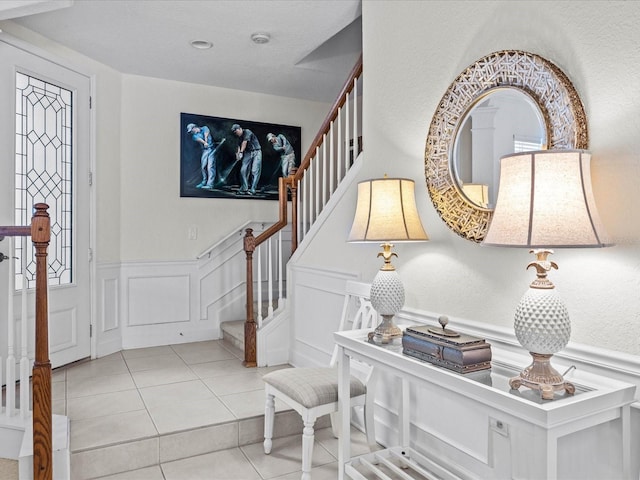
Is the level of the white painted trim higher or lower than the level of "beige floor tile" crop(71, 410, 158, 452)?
A: higher

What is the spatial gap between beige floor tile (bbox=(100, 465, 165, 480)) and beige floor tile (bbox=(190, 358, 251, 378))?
1.05 metres

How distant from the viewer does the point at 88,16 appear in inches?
125

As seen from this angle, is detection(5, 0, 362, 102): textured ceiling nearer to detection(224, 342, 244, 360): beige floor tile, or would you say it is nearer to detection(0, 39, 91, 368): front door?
detection(0, 39, 91, 368): front door

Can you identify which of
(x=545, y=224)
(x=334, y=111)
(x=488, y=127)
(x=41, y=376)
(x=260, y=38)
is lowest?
(x=41, y=376)

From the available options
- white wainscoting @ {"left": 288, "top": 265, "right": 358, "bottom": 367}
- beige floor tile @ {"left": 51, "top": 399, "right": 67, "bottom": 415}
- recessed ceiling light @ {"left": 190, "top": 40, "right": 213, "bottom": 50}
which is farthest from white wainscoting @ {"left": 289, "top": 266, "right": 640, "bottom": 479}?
recessed ceiling light @ {"left": 190, "top": 40, "right": 213, "bottom": 50}

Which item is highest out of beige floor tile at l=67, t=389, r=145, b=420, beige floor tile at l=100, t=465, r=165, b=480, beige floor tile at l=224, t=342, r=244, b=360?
beige floor tile at l=224, t=342, r=244, b=360

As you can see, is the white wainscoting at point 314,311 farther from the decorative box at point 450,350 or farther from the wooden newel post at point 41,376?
the wooden newel post at point 41,376

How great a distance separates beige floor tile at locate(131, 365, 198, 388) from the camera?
3.35m

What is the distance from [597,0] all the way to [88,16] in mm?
3003

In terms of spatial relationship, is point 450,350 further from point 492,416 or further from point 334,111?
point 334,111

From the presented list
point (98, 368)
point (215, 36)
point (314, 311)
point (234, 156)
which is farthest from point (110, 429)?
point (234, 156)

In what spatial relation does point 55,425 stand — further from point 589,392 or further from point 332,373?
point 589,392

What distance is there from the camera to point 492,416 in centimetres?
139

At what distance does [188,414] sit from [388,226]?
163 centimetres
